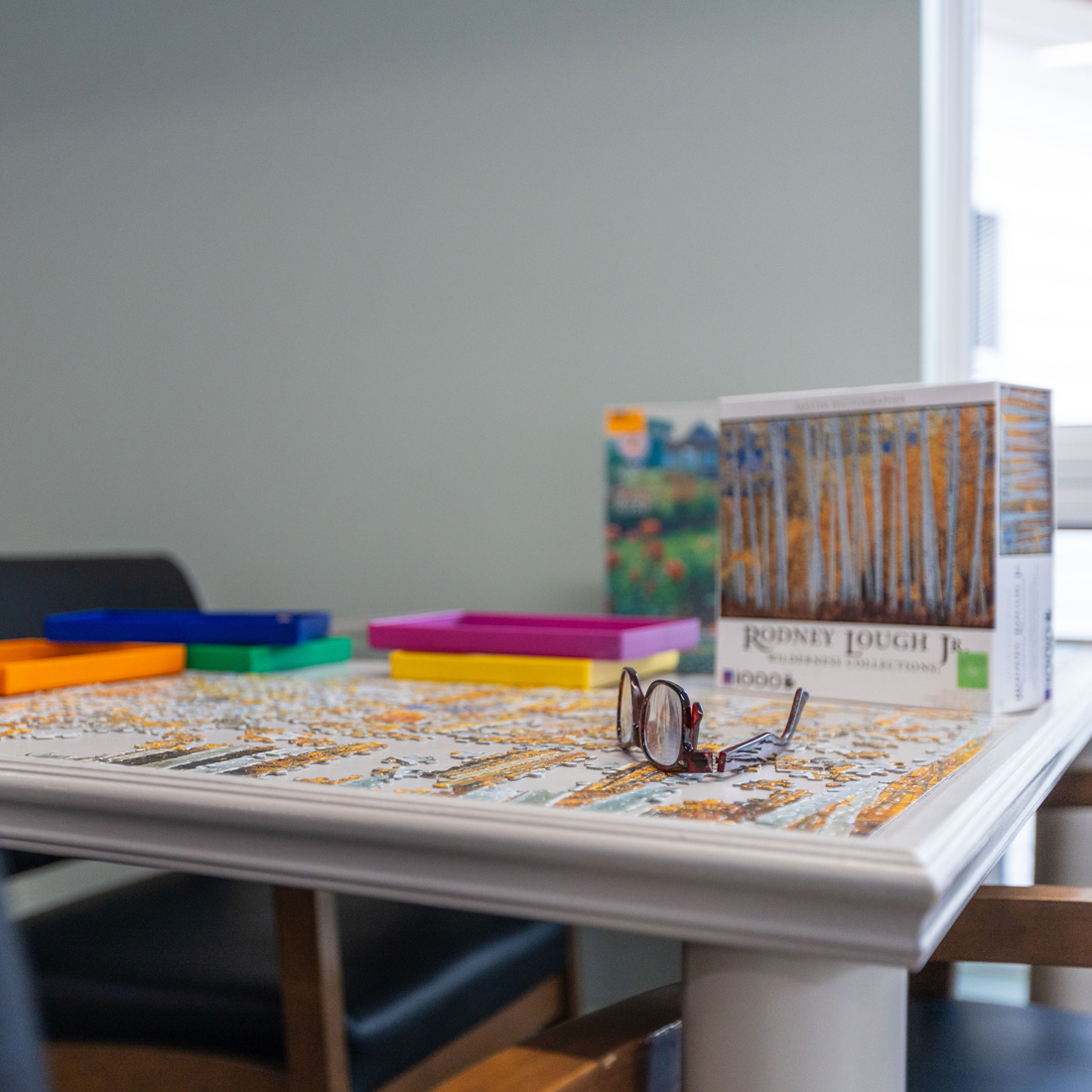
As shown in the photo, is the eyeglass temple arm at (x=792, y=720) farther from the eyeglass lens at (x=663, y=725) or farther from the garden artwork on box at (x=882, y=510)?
the garden artwork on box at (x=882, y=510)

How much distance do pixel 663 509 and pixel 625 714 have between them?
797 millimetres

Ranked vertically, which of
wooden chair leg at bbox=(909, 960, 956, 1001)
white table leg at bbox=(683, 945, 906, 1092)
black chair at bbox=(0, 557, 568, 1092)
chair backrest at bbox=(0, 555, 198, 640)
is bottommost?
black chair at bbox=(0, 557, 568, 1092)

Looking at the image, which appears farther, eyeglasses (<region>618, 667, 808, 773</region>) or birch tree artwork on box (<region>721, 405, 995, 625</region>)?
birch tree artwork on box (<region>721, 405, 995, 625</region>)

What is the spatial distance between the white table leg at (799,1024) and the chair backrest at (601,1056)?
0.25ft

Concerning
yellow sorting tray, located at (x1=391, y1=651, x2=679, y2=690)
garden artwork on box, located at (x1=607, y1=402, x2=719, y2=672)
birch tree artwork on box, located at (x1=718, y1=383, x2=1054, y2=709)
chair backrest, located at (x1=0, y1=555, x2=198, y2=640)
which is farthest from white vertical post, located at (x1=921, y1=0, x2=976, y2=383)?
chair backrest, located at (x1=0, y1=555, x2=198, y2=640)

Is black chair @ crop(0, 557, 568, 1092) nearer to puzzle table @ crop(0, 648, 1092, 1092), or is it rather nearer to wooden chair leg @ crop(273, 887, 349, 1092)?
wooden chair leg @ crop(273, 887, 349, 1092)

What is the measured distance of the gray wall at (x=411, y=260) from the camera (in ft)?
5.63

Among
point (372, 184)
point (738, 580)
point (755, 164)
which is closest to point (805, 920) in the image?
point (738, 580)

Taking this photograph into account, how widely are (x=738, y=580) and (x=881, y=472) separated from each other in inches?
6.8

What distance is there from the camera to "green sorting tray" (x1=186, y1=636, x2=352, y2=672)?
1238 millimetres

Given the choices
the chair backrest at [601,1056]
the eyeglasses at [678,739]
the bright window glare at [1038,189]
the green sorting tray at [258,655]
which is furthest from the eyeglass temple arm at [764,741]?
the bright window glare at [1038,189]

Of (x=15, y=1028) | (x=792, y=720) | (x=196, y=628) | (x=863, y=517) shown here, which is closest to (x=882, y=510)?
(x=863, y=517)

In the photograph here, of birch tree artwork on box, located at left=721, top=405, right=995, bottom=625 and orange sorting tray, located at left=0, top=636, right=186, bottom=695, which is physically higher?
birch tree artwork on box, located at left=721, top=405, right=995, bottom=625

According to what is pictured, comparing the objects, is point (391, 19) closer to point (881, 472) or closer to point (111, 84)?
point (111, 84)
